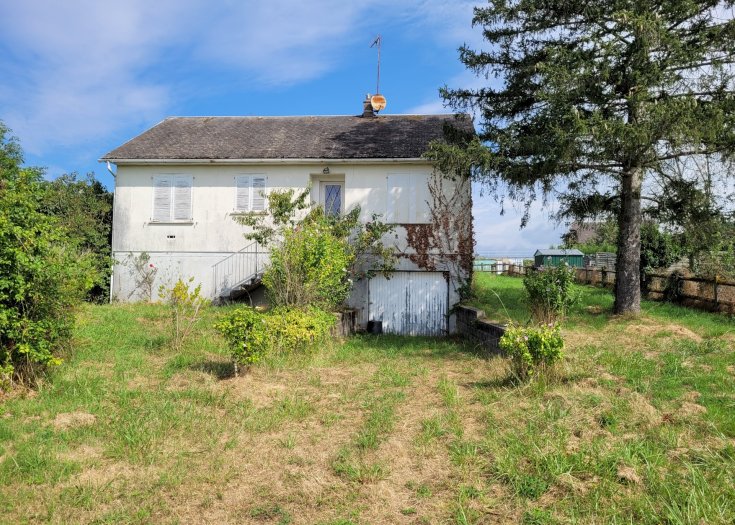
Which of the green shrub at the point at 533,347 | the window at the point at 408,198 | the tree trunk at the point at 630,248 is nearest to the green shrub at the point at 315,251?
the window at the point at 408,198

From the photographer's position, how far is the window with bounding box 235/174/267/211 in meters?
15.9

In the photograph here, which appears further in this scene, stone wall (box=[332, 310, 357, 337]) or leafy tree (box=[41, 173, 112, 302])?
leafy tree (box=[41, 173, 112, 302])

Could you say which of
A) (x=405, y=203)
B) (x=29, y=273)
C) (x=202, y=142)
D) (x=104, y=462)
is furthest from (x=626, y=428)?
(x=202, y=142)

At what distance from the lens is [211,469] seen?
16.0 feet

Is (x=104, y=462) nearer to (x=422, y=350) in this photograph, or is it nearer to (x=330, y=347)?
(x=330, y=347)

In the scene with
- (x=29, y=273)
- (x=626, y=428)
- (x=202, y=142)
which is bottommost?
(x=626, y=428)

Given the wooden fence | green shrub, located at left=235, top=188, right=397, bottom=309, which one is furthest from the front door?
the wooden fence

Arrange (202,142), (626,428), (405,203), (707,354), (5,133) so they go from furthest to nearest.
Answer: (5,133) < (202,142) < (405,203) < (707,354) < (626,428)

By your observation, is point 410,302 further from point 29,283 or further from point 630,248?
point 29,283

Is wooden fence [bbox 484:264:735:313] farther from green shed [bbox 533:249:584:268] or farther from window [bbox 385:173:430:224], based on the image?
green shed [bbox 533:249:584:268]

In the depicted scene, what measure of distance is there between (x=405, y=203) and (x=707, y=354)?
9267 mm

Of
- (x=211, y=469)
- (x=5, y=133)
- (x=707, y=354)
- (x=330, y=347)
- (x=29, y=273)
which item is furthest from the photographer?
(x=5, y=133)

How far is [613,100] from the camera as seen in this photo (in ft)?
36.3

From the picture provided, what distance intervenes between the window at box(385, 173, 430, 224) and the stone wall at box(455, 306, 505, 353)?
10.3 ft
